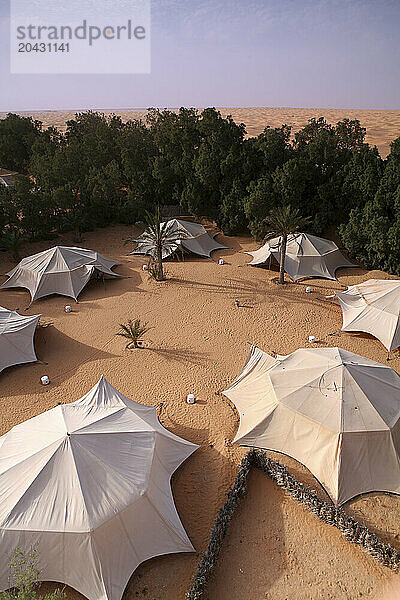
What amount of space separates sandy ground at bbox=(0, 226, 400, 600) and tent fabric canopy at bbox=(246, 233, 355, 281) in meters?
0.72

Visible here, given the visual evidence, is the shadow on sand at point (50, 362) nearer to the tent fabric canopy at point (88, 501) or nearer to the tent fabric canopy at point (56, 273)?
A: the tent fabric canopy at point (56, 273)

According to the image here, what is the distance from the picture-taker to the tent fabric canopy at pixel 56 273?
1775cm

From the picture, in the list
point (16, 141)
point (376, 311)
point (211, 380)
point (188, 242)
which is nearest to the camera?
point (211, 380)

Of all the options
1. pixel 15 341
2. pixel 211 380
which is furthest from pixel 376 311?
pixel 15 341

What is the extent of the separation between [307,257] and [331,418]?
11.8 meters

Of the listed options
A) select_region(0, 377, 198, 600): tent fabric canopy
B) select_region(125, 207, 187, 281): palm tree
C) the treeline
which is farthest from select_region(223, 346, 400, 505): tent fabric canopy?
the treeline

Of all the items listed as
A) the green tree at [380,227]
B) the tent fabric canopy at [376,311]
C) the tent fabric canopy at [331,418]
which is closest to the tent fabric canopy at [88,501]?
the tent fabric canopy at [331,418]

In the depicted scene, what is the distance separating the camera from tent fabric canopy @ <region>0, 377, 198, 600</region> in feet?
22.7

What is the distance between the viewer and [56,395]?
11828mm

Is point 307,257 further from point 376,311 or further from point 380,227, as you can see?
point 376,311

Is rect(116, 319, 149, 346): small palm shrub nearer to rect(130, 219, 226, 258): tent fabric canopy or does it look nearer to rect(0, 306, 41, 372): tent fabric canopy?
rect(0, 306, 41, 372): tent fabric canopy

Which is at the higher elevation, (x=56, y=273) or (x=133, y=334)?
(x=56, y=273)

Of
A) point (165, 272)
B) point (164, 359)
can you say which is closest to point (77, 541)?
point (164, 359)

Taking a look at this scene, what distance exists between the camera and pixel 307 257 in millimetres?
19656
